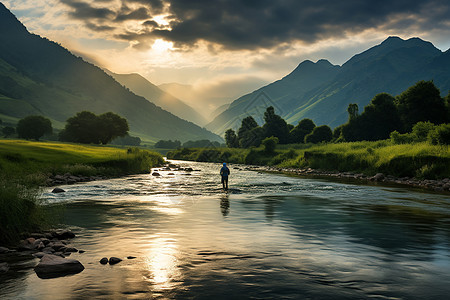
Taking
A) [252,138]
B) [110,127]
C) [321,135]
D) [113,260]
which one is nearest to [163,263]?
[113,260]

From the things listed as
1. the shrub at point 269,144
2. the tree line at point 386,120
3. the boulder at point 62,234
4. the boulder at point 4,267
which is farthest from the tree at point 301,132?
the boulder at point 4,267

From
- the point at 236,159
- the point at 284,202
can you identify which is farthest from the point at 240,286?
the point at 236,159

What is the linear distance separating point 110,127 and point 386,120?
3901 inches

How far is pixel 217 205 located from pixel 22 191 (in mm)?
15200

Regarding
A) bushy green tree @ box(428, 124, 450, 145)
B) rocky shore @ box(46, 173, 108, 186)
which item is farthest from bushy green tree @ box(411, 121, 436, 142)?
rocky shore @ box(46, 173, 108, 186)

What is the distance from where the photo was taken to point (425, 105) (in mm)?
84562

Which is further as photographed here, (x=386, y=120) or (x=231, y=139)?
(x=231, y=139)

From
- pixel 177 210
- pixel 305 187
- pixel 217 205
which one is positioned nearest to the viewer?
pixel 177 210

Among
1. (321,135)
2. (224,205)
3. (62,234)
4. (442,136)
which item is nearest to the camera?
(62,234)

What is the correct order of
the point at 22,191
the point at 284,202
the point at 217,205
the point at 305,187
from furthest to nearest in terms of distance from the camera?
1. the point at 305,187
2. the point at 284,202
3. the point at 217,205
4. the point at 22,191

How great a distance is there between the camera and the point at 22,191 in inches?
663

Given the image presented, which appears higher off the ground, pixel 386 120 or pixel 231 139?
pixel 386 120

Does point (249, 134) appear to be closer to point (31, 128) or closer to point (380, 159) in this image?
point (31, 128)

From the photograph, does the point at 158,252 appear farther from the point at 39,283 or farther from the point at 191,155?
the point at 191,155
